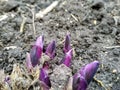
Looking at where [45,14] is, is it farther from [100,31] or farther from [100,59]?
[100,59]

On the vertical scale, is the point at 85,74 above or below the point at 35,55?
below

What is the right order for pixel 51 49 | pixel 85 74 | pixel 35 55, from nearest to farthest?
pixel 85 74, pixel 35 55, pixel 51 49

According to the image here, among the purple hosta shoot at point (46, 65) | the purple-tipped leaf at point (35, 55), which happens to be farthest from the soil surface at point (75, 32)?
the purple-tipped leaf at point (35, 55)

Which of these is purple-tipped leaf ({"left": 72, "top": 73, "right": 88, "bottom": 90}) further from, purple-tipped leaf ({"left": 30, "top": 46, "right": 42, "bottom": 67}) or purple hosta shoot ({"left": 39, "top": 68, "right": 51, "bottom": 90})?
purple-tipped leaf ({"left": 30, "top": 46, "right": 42, "bottom": 67})

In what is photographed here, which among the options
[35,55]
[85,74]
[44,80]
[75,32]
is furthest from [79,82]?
[75,32]

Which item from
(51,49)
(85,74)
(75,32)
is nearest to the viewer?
(85,74)

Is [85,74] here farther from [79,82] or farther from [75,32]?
[75,32]

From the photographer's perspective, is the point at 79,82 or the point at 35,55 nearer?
the point at 79,82

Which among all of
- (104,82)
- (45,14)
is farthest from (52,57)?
(45,14)
